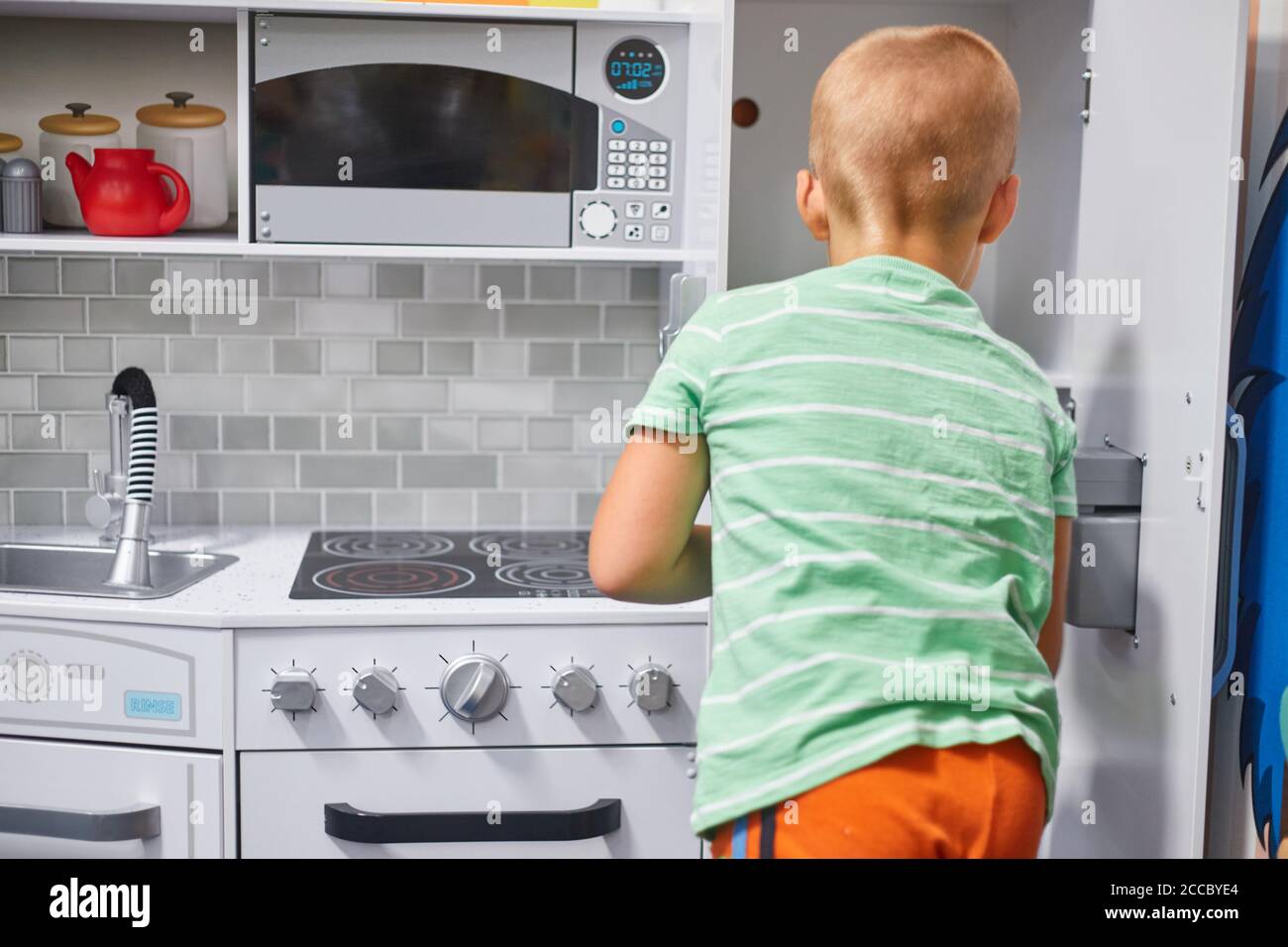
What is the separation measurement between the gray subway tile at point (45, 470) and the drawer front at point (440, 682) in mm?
664

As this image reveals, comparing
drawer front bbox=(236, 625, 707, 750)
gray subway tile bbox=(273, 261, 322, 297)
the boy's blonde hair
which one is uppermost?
the boy's blonde hair

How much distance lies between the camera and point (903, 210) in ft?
3.63

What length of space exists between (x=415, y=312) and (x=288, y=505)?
384 mm

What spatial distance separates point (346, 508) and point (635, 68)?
0.86 meters

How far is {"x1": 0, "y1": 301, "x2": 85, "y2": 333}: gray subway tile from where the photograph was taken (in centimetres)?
217

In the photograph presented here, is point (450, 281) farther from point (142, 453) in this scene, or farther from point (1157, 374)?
point (1157, 374)

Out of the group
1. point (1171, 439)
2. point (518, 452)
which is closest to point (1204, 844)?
point (1171, 439)

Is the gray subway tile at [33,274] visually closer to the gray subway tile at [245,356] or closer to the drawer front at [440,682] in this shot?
the gray subway tile at [245,356]

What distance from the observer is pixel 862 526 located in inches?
40.4

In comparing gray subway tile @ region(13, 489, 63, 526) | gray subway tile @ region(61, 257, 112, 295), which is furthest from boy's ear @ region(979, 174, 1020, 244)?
gray subway tile @ region(13, 489, 63, 526)

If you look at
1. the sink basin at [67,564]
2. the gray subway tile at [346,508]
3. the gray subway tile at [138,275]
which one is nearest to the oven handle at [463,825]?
the sink basin at [67,564]

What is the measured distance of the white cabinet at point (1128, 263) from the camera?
48.5 inches

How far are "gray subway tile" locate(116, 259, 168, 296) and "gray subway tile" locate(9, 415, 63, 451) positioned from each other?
238mm

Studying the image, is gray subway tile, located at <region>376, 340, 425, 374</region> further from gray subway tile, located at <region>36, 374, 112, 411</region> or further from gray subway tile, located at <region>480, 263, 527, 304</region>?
gray subway tile, located at <region>36, 374, 112, 411</region>
